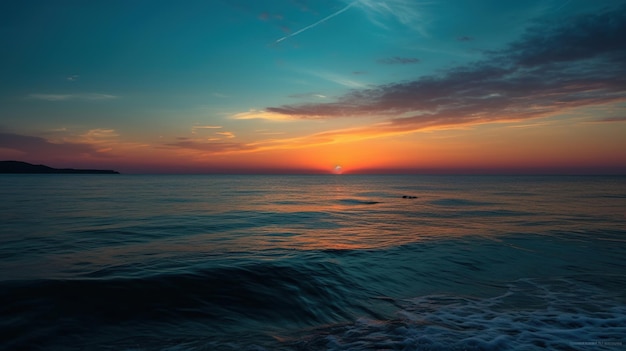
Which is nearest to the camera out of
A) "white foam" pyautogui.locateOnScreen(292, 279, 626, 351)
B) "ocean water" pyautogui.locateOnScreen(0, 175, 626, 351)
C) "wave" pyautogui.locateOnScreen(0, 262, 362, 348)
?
"white foam" pyautogui.locateOnScreen(292, 279, 626, 351)

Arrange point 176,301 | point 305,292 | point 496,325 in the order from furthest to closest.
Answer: point 305,292, point 176,301, point 496,325

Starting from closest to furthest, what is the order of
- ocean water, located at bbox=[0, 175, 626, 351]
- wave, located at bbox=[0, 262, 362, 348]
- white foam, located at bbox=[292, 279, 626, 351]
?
white foam, located at bbox=[292, 279, 626, 351] → ocean water, located at bbox=[0, 175, 626, 351] → wave, located at bbox=[0, 262, 362, 348]

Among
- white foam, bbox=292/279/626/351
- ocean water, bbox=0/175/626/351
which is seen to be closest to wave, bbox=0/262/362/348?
ocean water, bbox=0/175/626/351

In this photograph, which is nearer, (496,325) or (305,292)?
(496,325)

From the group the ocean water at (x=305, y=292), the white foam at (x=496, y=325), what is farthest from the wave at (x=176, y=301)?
the white foam at (x=496, y=325)

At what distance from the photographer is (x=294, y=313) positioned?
952 centimetres

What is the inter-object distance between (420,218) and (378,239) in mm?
12879

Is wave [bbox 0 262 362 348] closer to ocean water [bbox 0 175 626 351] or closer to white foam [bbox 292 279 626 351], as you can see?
ocean water [bbox 0 175 626 351]

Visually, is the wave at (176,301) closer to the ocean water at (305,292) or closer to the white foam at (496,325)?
the ocean water at (305,292)

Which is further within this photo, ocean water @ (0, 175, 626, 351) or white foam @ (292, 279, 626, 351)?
ocean water @ (0, 175, 626, 351)

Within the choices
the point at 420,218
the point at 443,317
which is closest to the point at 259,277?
the point at 443,317

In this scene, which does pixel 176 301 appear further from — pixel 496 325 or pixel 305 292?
pixel 496 325

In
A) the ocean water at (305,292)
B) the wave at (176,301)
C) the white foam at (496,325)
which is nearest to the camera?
the white foam at (496,325)

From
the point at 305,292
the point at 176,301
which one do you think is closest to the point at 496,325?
the point at 305,292
